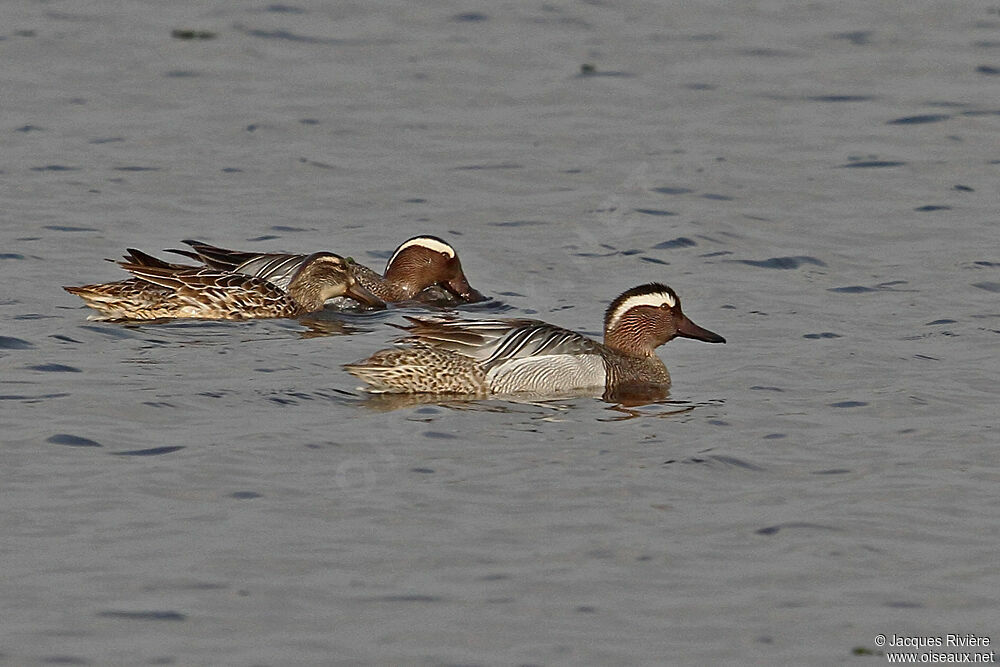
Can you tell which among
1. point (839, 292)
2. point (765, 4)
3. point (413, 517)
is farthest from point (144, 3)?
point (413, 517)

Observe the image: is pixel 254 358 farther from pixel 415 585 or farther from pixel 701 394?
pixel 415 585

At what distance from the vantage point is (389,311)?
622 inches

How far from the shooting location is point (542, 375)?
12.3 metres

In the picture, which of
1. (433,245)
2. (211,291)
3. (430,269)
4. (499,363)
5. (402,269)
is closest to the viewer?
(499,363)

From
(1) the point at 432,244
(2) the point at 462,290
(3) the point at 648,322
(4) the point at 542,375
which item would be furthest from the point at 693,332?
(1) the point at 432,244

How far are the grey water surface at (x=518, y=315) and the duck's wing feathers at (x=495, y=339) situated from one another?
46 centimetres

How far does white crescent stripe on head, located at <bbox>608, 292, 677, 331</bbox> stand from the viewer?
13117 mm

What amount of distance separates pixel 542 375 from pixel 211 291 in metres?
3.60

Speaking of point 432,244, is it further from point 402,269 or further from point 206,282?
point 206,282

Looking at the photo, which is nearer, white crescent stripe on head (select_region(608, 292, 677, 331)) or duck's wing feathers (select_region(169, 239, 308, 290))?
white crescent stripe on head (select_region(608, 292, 677, 331))

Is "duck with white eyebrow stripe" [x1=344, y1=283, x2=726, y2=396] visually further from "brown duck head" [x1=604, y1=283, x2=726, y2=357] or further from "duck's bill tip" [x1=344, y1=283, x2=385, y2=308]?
"duck's bill tip" [x1=344, y1=283, x2=385, y2=308]

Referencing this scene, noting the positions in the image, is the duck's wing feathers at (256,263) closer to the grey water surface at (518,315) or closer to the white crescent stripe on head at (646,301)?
the grey water surface at (518,315)

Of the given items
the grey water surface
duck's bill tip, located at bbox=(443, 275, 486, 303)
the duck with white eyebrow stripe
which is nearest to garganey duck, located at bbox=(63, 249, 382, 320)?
the grey water surface

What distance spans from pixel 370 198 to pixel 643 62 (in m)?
6.62
